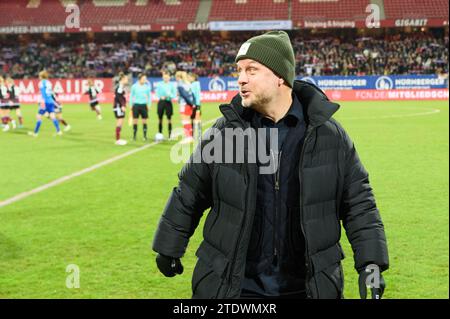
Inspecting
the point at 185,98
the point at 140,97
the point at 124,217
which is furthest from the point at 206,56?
the point at 124,217

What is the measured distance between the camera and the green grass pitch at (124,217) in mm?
5867

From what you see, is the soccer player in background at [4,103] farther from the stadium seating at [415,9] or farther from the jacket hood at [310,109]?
the stadium seating at [415,9]

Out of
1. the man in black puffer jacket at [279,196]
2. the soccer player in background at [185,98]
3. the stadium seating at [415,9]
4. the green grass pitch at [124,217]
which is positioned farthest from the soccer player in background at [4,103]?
the stadium seating at [415,9]

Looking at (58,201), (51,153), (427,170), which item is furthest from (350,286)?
(51,153)

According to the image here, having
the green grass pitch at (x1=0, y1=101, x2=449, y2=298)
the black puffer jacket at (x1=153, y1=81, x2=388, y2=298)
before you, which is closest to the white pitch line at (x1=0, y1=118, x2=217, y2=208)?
the green grass pitch at (x1=0, y1=101, x2=449, y2=298)

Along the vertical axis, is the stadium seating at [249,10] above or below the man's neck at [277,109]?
above

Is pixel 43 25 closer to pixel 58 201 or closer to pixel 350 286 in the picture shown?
pixel 58 201

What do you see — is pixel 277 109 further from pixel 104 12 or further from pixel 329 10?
pixel 104 12

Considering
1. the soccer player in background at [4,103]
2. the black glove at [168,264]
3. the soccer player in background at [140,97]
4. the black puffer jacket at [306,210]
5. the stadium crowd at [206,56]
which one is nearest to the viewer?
the black puffer jacket at [306,210]

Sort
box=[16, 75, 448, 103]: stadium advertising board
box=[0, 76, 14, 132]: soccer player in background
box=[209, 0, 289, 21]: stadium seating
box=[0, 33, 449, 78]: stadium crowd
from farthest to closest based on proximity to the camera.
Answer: box=[209, 0, 289, 21]: stadium seating → box=[0, 33, 449, 78]: stadium crowd → box=[16, 75, 448, 103]: stadium advertising board → box=[0, 76, 14, 132]: soccer player in background

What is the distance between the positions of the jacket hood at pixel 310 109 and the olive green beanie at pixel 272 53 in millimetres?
145

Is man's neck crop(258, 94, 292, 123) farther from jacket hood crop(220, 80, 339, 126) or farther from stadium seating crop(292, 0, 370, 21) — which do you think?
stadium seating crop(292, 0, 370, 21)

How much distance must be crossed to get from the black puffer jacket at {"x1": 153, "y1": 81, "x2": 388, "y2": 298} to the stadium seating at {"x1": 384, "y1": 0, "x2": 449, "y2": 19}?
43.0 metres

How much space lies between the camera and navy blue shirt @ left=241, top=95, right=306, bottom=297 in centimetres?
304
